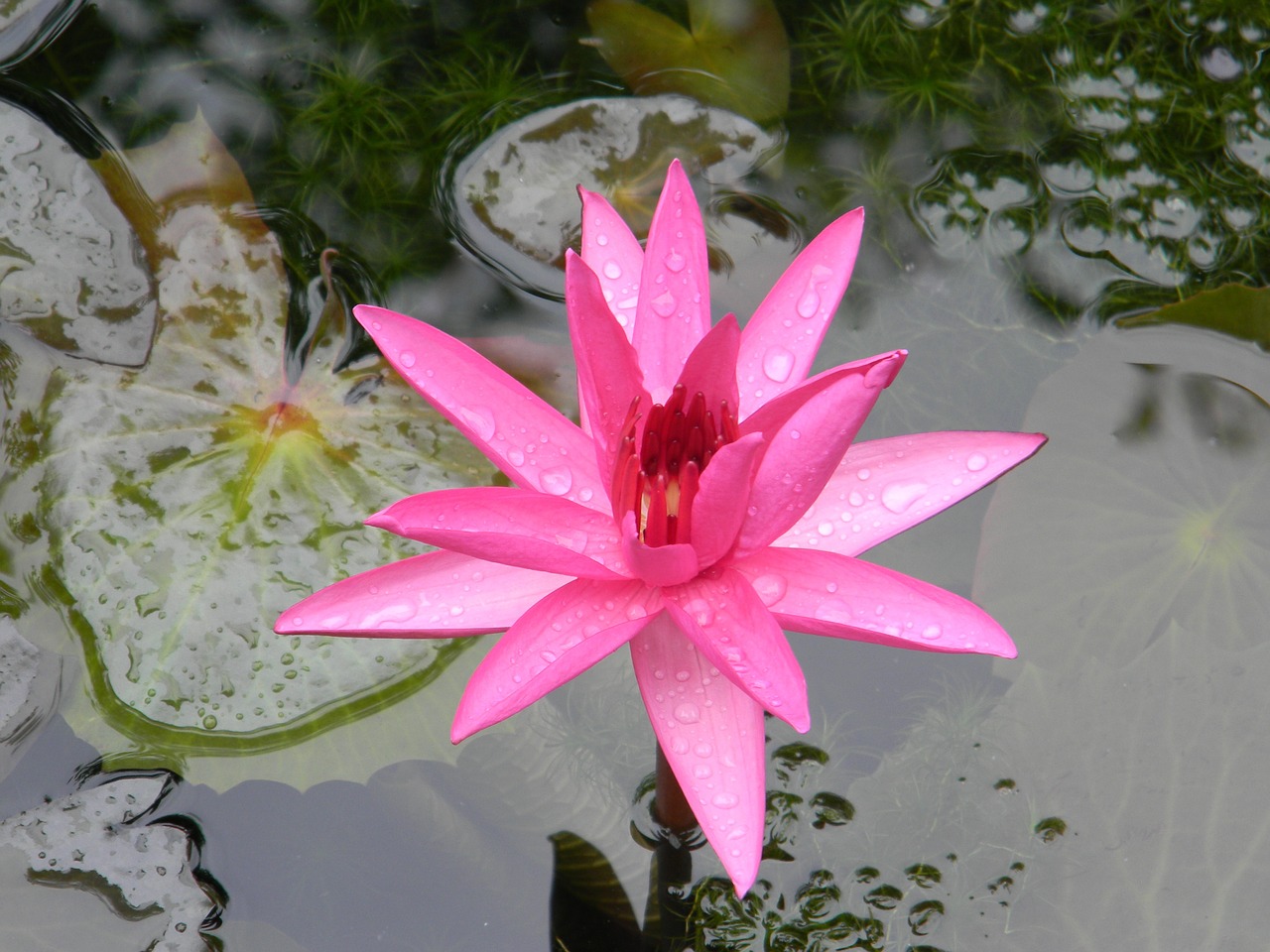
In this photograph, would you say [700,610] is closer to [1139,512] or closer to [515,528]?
[515,528]

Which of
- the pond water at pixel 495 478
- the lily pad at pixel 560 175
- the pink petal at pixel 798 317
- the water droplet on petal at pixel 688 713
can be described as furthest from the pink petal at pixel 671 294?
the lily pad at pixel 560 175

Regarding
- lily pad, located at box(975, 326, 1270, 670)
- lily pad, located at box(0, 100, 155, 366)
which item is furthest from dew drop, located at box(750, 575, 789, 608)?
lily pad, located at box(0, 100, 155, 366)

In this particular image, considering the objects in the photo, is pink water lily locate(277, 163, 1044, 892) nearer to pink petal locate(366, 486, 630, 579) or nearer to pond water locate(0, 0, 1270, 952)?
pink petal locate(366, 486, 630, 579)

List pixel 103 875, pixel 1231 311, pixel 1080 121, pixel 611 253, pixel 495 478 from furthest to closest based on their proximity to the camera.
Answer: pixel 1080 121 → pixel 1231 311 → pixel 495 478 → pixel 103 875 → pixel 611 253

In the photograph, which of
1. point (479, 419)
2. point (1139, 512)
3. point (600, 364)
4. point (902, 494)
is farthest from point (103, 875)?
point (1139, 512)

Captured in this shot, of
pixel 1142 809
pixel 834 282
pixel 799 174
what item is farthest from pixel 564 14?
pixel 1142 809
